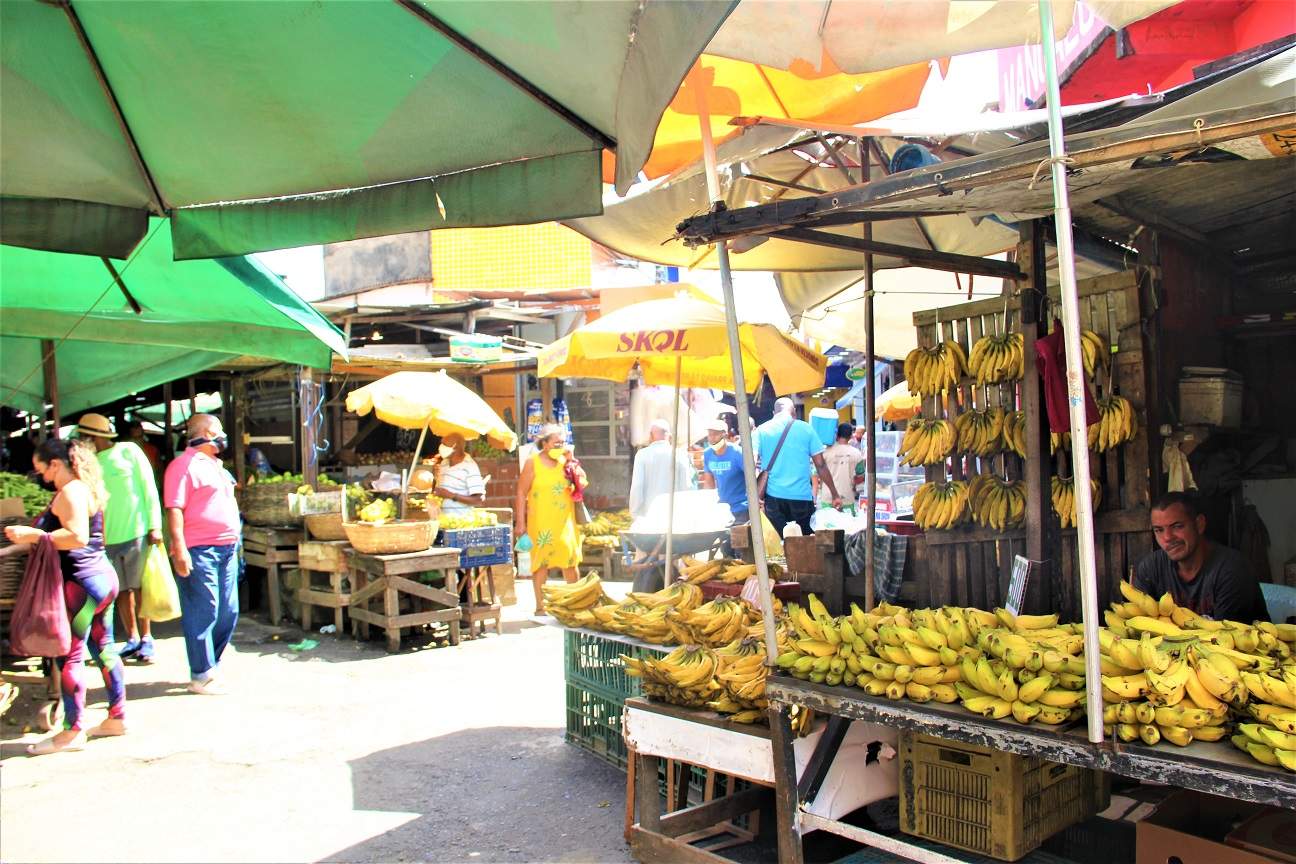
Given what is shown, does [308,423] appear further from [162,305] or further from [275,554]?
[162,305]

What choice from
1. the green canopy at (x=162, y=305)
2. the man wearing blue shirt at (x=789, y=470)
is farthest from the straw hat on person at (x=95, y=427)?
the man wearing blue shirt at (x=789, y=470)

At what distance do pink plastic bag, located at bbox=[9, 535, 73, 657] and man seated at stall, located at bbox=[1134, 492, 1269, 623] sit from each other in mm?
6435

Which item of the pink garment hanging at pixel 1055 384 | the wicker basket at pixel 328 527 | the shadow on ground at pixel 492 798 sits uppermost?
the pink garment hanging at pixel 1055 384

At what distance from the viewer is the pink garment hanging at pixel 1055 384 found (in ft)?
13.5

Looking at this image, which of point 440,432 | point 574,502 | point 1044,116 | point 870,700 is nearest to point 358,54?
point 1044,116

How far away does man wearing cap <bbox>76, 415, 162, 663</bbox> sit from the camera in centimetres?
787

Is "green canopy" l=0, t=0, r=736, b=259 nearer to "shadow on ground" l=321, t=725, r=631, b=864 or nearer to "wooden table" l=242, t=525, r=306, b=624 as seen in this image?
"shadow on ground" l=321, t=725, r=631, b=864

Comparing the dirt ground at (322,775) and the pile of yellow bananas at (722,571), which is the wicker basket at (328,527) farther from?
the pile of yellow bananas at (722,571)

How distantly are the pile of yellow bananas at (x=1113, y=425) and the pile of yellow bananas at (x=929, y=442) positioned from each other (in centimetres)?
70

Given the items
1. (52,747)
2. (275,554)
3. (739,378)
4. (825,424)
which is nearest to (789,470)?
(275,554)

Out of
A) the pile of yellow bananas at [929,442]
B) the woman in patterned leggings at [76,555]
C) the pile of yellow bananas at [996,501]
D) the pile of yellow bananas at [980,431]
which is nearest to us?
the pile of yellow bananas at [996,501]

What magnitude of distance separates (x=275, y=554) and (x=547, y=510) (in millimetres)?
3227

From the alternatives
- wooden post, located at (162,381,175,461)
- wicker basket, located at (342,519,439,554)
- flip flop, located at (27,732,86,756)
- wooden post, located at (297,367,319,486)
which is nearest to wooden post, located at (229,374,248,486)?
wooden post, located at (162,381,175,461)

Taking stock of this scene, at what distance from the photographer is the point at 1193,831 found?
12.3ft
